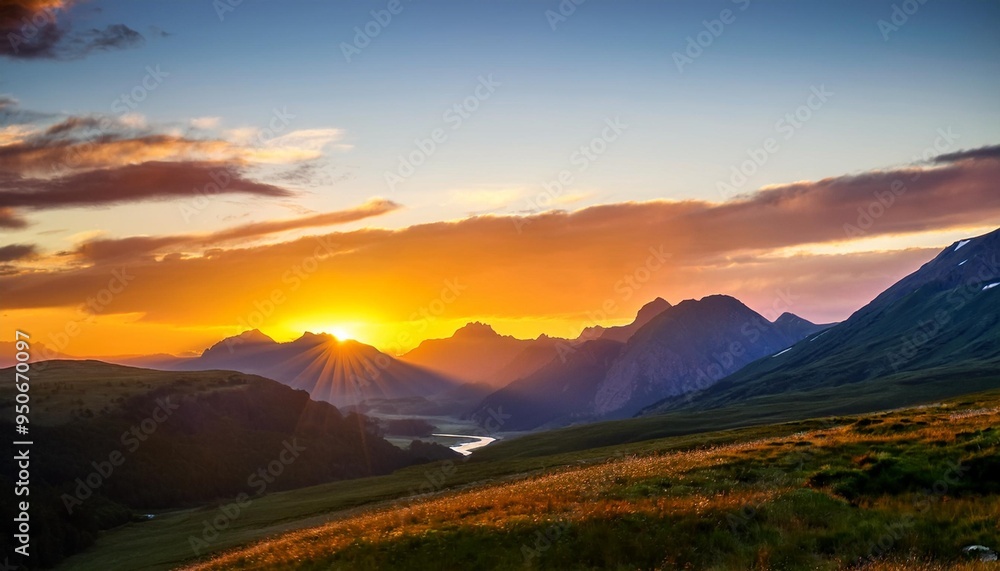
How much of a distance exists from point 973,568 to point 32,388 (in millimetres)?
229468

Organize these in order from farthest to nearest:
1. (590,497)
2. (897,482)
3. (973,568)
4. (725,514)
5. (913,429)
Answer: (913,429) < (590,497) < (897,482) < (725,514) < (973,568)

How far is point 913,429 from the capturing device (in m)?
36.5

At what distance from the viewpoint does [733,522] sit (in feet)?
71.2

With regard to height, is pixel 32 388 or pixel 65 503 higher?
pixel 32 388

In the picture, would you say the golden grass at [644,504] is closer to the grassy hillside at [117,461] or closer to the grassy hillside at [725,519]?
the grassy hillside at [725,519]

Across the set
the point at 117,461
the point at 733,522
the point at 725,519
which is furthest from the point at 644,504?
the point at 117,461

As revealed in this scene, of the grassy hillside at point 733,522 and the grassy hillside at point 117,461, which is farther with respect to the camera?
the grassy hillside at point 117,461

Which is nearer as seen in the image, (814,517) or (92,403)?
(814,517)

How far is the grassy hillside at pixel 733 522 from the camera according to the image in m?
19.4

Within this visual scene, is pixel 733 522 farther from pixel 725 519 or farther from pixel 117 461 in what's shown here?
pixel 117 461

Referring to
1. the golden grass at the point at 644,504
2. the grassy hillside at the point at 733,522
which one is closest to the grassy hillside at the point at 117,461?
the golden grass at the point at 644,504

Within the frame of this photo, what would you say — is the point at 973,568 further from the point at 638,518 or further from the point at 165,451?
the point at 165,451

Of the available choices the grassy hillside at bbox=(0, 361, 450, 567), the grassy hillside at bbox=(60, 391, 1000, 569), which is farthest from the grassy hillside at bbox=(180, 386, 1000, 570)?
the grassy hillside at bbox=(0, 361, 450, 567)

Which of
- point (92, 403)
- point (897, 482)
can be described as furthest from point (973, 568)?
point (92, 403)
